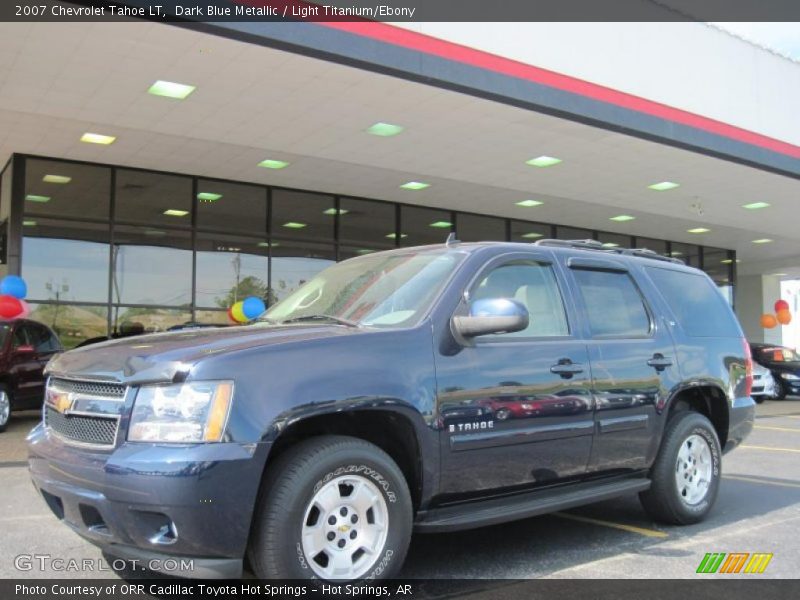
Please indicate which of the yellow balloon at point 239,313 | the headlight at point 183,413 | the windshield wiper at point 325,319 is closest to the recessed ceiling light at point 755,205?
the yellow balloon at point 239,313

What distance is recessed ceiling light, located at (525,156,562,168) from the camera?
14.4 m

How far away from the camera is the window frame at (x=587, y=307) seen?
4.76 metres

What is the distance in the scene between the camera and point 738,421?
570 cm

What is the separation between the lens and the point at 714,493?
538cm

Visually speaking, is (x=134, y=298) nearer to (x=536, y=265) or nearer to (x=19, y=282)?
(x=19, y=282)

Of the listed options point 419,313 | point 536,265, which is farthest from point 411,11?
point 419,313

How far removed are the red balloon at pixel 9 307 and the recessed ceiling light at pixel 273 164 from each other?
17.7 ft

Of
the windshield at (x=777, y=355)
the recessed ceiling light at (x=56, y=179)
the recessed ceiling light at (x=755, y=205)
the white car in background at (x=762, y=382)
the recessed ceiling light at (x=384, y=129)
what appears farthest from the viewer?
the windshield at (x=777, y=355)

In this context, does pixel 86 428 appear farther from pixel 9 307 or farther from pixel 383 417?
pixel 9 307

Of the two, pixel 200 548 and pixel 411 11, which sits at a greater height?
pixel 411 11

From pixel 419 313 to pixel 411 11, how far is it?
24.3 feet

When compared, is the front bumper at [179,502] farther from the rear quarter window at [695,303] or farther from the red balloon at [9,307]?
the red balloon at [9,307]

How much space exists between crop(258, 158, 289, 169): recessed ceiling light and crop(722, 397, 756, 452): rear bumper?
10966mm

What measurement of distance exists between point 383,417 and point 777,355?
738 inches
